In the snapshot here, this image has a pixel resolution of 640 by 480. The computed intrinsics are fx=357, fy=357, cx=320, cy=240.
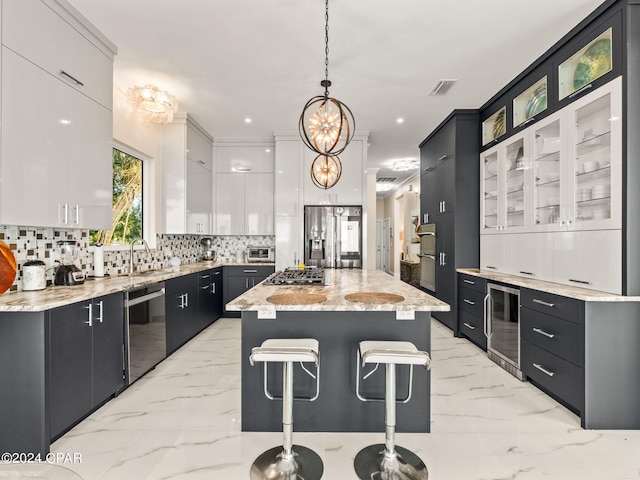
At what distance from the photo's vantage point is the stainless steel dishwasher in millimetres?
2848

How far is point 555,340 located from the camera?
2602 millimetres

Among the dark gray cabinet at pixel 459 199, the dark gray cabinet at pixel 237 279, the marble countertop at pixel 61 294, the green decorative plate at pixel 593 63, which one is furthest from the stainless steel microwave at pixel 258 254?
the green decorative plate at pixel 593 63

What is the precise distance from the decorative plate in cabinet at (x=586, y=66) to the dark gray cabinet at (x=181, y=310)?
394 cm

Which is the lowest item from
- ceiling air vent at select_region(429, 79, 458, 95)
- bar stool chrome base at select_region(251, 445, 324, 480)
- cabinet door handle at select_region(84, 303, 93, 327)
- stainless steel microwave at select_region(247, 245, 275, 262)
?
bar stool chrome base at select_region(251, 445, 324, 480)

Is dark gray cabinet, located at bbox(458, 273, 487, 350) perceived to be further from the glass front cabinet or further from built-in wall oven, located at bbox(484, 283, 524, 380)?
the glass front cabinet

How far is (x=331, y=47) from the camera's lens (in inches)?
117

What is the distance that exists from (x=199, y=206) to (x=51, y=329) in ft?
10.7

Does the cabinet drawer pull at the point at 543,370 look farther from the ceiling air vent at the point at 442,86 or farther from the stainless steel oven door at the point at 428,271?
the ceiling air vent at the point at 442,86

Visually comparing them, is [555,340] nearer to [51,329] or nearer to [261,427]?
[261,427]

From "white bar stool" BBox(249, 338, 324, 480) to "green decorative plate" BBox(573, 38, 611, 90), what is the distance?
2728 millimetres

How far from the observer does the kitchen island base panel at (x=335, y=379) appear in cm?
225

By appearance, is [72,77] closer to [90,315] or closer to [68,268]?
[68,268]

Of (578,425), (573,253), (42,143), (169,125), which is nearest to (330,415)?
(578,425)

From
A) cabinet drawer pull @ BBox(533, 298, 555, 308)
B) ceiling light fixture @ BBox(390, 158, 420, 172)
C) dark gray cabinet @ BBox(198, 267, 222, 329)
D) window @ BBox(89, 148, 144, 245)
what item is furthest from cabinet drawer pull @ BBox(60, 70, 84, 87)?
ceiling light fixture @ BBox(390, 158, 420, 172)
